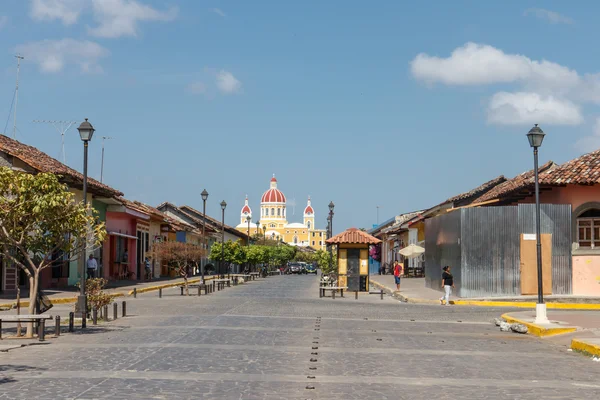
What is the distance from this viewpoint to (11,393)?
952cm

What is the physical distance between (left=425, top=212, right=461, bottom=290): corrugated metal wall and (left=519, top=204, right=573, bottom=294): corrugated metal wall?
2582 millimetres

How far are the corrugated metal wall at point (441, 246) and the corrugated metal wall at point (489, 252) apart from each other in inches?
24.1

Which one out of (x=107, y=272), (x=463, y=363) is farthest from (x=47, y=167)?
(x=463, y=363)

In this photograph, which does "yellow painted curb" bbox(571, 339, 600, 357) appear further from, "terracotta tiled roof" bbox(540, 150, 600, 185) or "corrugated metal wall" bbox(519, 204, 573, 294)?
"terracotta tiled roof" bbox(540, 150, 600, 185)

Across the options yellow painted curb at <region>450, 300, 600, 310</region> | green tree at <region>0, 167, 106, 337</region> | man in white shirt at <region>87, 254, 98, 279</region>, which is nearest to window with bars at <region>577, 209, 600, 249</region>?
yellow painted curb at <region>450, 300, 600, 310</region>

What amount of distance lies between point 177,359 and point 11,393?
349 centimetres

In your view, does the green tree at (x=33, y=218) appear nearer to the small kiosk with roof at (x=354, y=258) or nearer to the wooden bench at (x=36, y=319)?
the wooden bench at (x=36, y=319)

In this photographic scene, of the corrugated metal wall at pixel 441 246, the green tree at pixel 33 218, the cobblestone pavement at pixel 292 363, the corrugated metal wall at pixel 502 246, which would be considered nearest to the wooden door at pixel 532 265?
the corrugated metal wall at pixel 502 246

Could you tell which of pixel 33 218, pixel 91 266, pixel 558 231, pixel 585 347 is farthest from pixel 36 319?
pixel 91 266

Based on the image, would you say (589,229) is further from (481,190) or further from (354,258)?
(481,190)

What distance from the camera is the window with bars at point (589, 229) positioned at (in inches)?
1230

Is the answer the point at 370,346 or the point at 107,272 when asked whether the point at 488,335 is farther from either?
the point at 107,272

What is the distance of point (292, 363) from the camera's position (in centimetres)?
1249

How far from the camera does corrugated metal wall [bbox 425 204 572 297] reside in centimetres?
3066
